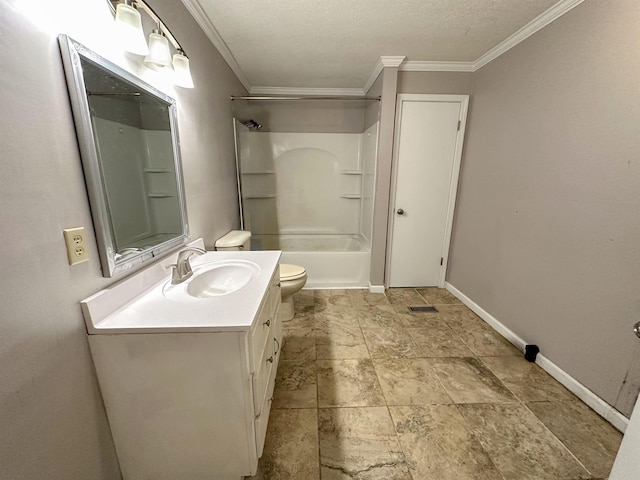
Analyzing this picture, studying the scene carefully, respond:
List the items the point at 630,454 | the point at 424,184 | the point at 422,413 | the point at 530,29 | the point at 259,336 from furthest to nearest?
the point at 424,184
the point at 530,29
the point at 422,413
the point at 259,336
the point at 630,454

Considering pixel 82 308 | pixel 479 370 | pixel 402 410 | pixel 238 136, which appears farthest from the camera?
pixel 238 136

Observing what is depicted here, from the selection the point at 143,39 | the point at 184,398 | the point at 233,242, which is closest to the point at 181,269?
the point at 184,398

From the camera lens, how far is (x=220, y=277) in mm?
1363

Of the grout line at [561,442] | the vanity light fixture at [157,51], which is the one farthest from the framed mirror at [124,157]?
the grout line at [561,442]

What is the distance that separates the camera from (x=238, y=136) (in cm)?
265

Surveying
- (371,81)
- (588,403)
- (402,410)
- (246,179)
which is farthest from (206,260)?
(371,81)

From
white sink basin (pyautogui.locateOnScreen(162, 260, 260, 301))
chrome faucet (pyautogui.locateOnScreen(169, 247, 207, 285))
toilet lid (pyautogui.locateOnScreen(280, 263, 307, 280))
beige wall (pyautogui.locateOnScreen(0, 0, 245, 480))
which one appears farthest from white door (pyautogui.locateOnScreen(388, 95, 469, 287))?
beige wall (pyautogui.locateOnScreen(0, 0, 245, 480))

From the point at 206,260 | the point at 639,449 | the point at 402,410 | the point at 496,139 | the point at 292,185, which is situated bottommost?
the point at 402,410

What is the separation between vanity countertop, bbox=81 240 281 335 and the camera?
2.61 feet

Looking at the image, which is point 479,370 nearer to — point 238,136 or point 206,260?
point 206,260

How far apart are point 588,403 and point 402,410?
42.5 inches

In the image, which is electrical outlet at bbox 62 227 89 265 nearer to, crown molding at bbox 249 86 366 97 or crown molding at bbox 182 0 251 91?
crown molding at bbox 182 0 251 91

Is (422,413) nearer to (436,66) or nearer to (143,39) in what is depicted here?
(143,39)

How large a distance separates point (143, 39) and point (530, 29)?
94.7 inches
